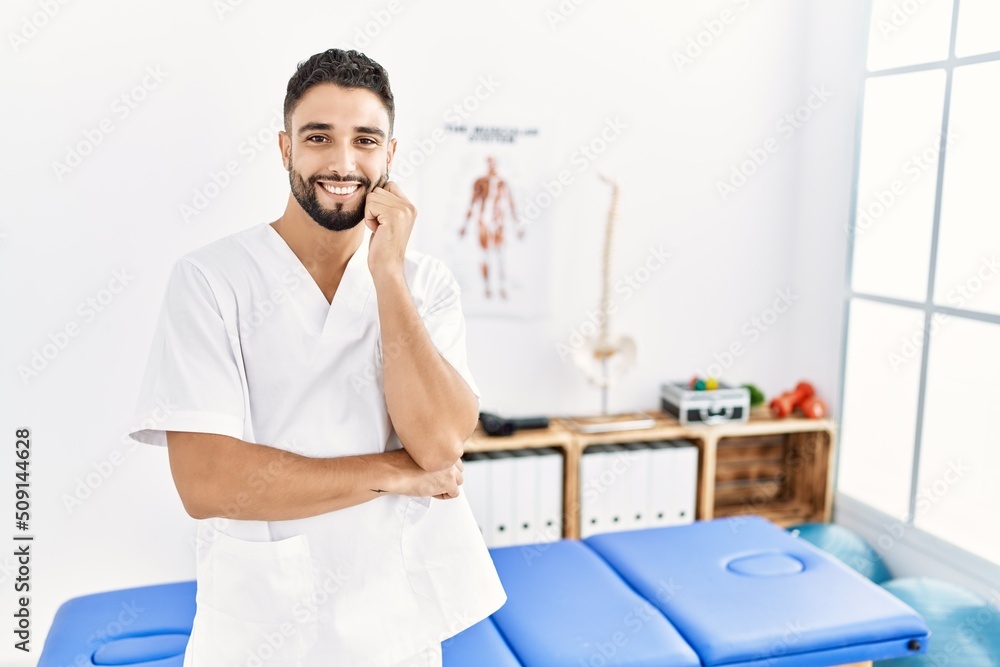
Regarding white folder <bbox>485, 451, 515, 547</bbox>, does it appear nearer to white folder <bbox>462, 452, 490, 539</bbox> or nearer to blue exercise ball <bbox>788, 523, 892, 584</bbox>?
white folder <bbox>462, 452, 490, 539</bbox>

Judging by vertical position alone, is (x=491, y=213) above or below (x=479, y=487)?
above

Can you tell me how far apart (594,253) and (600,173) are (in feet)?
1.02

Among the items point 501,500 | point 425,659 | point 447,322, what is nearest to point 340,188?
point 447,322

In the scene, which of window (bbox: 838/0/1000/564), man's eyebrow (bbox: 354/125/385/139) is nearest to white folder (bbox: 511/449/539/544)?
window (bbox: 838/0/1000/564)

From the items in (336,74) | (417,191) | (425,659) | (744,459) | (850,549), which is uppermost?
(336,74)

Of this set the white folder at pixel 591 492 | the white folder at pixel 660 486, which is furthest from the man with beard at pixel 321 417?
the white folder at pixel 660 486

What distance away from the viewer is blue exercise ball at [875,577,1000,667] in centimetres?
236

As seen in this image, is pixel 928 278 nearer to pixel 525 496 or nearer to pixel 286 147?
pixel 525 496

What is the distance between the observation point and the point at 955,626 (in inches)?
96.0

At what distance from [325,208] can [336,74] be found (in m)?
0.22

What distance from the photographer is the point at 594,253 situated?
336cm

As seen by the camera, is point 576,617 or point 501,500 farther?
point 501,500

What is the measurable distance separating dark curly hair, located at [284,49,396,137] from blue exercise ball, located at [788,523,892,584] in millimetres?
2475

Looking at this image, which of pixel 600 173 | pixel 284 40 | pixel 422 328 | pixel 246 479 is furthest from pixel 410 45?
pixel 246 479
